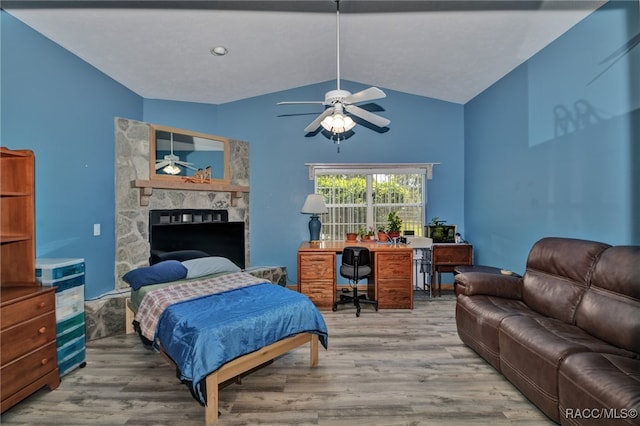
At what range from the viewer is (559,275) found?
2.51 m

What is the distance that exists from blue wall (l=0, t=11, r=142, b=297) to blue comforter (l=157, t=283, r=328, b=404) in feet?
5.43

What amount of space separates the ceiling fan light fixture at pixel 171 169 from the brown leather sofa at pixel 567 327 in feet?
12.0

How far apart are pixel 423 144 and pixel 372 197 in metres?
1.20

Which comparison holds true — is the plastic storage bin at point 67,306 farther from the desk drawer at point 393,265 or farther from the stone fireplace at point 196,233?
the desk drawer at point 393,265

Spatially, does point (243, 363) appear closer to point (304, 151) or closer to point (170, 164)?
point (170, 164)

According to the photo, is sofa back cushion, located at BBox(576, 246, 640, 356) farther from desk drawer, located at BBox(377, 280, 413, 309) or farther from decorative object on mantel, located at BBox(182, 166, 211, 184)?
decorative object on mantel, located at BBox(182, 166, 211, 184)

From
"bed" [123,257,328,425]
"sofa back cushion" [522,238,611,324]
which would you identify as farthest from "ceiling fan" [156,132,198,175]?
"sofa back cushion" [522,238,611,324]

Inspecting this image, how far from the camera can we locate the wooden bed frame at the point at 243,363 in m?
1.92

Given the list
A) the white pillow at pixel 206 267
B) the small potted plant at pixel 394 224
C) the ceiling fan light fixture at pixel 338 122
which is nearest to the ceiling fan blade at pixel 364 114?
the ceiling fan light fixture at pixel 338 122

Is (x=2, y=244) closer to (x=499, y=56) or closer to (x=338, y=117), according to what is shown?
(x=338, y=117)

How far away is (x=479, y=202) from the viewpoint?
4.55 m

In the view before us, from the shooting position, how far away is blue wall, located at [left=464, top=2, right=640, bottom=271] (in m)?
2.38

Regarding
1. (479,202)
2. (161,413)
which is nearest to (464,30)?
(479,202)

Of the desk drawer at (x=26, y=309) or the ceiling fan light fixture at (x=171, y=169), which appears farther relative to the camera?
the ceiling fan light fixture at (x=171, y=169)
